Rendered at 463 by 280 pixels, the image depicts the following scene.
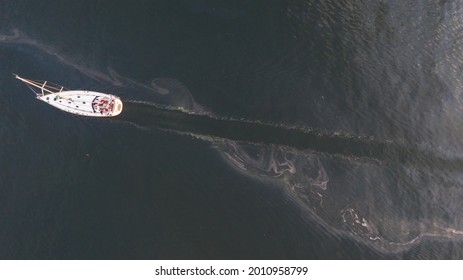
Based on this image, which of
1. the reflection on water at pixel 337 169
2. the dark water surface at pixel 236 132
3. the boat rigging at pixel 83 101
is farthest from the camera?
the boat rigging at pixel 83 101

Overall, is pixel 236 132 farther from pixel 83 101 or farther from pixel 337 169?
pixel 83 101

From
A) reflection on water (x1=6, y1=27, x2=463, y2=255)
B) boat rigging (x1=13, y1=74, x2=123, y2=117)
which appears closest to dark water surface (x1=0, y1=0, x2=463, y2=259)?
reflection on water (x1=6, y1=27, x2=463, y2=255)

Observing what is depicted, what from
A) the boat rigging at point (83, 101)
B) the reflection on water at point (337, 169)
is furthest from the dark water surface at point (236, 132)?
the boat rigging at point (83, 101)

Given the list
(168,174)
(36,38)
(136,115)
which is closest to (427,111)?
(168,174)

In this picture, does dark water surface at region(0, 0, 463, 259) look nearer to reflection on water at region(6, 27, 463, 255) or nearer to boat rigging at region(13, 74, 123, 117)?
reflection on water at region(6, 27, 463, 255)

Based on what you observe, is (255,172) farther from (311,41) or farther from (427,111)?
(427,111)

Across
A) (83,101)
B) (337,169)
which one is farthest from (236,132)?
(83,101)

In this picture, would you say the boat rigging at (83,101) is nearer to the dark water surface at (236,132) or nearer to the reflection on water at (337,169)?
the dark water surface at (236,132)

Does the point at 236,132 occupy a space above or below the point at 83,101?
below

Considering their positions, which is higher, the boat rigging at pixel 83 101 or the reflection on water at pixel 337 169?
the boat rigging at pixel 83 101
